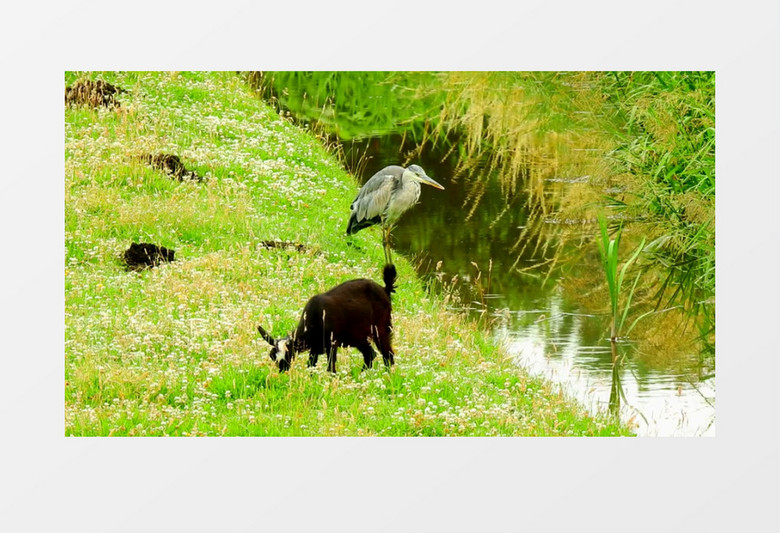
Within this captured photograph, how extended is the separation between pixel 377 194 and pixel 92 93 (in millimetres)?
2631

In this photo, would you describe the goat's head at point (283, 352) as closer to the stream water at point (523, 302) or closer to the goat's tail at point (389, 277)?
the goat's tail at point (389, 277)

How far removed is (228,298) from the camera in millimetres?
8531

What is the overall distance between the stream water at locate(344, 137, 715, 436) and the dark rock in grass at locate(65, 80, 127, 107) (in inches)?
96.2

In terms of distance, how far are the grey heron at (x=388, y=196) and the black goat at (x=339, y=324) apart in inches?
78.0

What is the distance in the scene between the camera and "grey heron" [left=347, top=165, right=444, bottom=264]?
31.1 feet

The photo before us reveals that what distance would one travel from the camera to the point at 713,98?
28.2 feet

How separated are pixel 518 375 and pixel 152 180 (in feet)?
12.5

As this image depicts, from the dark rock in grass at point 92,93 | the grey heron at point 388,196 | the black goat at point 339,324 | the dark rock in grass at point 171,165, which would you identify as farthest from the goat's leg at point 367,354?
the dark rock in grass at point 92,93

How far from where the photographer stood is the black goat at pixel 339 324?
743 centimetres

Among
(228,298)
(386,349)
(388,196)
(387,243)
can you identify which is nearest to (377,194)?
(388,196)

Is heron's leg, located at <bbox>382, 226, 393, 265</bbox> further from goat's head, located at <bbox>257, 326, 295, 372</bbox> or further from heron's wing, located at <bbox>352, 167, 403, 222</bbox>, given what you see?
goat's head, located at <bbox>257, 326, 295, 372</bbox>

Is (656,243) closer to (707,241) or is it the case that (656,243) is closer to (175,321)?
(707,241)

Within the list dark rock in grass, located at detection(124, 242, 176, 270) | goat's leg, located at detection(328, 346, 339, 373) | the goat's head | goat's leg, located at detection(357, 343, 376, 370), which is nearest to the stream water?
goat's leg, located at detection(357, 343, 376, 370)
